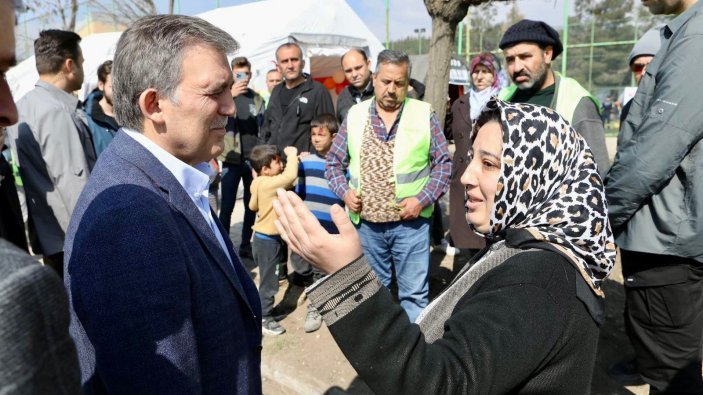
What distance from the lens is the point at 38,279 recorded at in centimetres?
51

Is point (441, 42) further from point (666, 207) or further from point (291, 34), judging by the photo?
point (291, 34)

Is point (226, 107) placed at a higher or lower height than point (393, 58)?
lower

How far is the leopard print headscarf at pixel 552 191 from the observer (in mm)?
1432

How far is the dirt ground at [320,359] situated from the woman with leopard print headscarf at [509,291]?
187 centimetres

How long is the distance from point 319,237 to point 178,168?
553 millimetres

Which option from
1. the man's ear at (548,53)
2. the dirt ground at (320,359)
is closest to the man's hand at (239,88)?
the dirt ground at (320,359)

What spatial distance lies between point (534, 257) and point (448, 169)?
2.28m

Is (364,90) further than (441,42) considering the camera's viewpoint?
Yes

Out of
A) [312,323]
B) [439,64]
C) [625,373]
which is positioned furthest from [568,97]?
[312,323]

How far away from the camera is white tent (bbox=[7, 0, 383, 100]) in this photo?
37.6 ft

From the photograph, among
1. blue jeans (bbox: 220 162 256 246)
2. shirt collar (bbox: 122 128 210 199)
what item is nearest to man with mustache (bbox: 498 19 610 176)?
shirt collar (bbox: 122 128 210 199)

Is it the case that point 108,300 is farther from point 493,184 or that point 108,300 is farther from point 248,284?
point 493,184

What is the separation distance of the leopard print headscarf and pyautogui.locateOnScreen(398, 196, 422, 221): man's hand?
1796 millimetres

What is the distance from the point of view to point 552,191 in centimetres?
154
